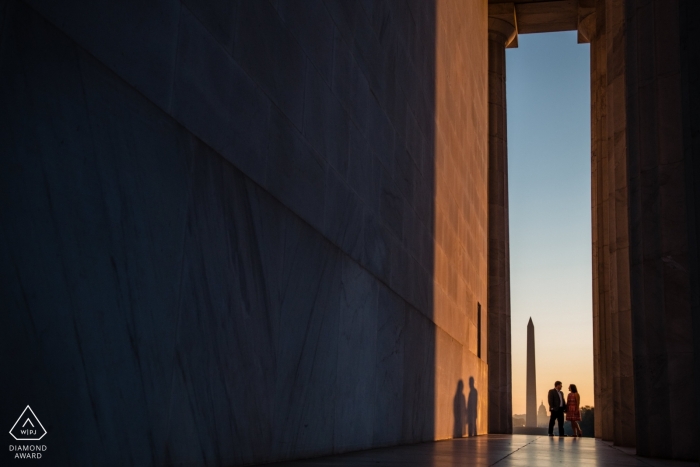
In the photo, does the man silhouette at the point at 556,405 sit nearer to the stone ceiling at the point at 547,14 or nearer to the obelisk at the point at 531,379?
the stone ceiling at the point at 547,14

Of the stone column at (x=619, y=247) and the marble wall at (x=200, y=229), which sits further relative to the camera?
the stone column at (x=619, y=247)

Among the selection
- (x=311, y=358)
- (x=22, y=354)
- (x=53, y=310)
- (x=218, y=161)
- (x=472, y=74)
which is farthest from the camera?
(x=472, y=74)

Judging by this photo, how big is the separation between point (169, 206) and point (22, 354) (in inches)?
72.1

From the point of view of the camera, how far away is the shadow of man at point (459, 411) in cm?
1988

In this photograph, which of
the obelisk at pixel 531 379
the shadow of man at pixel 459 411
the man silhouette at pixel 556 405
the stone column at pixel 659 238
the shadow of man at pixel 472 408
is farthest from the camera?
the obelisk at pixel 531 379

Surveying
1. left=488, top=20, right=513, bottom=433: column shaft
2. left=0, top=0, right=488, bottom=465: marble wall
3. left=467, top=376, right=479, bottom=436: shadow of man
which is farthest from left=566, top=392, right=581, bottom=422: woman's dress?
left=0, top=0, right=488, bottom=465: marble wall

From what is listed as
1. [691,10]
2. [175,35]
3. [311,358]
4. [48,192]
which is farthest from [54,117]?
[691,10]

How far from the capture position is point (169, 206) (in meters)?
5.50

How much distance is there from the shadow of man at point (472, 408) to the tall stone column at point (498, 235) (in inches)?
288

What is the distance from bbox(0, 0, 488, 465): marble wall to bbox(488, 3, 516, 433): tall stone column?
20624 mm

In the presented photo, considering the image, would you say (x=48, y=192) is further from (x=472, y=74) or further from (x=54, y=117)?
(x=472, y=74)

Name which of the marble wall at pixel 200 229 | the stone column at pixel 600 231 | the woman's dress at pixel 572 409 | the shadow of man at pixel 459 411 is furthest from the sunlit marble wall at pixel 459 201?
the marble wall at pixel 200 229

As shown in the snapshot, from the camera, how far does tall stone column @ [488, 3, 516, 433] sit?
32.9 m

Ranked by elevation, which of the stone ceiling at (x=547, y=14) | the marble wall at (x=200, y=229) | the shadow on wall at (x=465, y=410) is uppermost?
the stone ceiling at (x=547, y=14)
